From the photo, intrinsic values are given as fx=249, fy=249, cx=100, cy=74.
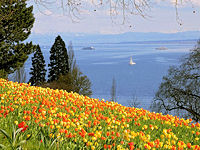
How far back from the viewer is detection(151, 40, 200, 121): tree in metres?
18.5

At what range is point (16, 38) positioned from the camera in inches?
1143

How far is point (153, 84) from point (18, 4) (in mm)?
80877

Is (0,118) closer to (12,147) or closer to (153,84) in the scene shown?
(12,147)

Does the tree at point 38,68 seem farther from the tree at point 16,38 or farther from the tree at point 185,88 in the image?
the tree at point 185,88

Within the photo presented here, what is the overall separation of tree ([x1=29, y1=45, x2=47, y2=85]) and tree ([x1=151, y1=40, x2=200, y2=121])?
2753cm

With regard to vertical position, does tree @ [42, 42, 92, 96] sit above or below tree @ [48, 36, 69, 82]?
below

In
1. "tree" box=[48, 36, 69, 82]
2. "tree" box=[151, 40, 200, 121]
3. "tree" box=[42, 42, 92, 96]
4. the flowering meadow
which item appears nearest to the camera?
the flowering meadow

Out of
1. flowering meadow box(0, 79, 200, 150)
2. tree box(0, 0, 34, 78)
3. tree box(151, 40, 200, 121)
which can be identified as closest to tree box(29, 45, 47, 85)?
tree box(0, 0, 34, 78)

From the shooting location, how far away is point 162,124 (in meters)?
7.45

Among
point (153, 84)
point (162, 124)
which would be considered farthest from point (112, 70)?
point (162, 124)

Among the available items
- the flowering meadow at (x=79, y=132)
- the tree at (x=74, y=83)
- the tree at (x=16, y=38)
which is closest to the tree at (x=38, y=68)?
the tree at (x=74, y=83)

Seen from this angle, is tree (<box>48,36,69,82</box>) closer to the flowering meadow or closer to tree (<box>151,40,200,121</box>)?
tree (<box>151,40,200,121</box>)

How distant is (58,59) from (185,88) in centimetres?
2563

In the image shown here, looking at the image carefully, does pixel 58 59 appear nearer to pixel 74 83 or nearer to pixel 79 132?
pixel 74 83
